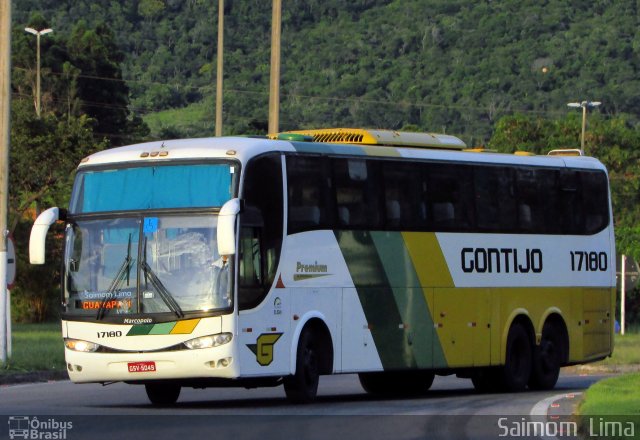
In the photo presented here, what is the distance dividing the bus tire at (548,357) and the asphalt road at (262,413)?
0.69 meters

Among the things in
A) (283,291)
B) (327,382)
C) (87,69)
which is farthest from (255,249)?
(87,69)

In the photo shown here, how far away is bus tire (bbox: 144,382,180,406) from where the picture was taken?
20.5 meters

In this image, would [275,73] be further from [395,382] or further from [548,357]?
[395,382]

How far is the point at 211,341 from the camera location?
61.2 ft

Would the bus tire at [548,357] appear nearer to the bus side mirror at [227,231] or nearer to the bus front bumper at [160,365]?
the bus front bumper at [160,365]

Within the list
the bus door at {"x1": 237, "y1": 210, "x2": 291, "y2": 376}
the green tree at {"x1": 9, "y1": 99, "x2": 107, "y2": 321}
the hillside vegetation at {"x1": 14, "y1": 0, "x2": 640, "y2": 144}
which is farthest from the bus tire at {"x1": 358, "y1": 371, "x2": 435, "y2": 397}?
the hillside vegetation at {"x1": 14, "y1": 0, "x2": 640, "y2": 144}

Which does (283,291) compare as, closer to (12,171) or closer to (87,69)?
(12,171)

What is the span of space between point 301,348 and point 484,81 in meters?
107

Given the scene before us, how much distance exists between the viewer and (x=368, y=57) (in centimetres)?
12862

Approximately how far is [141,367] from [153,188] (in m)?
2.28

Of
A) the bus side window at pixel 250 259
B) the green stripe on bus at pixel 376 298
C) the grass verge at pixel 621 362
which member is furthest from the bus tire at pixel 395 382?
the grass verge at pixel 621 362

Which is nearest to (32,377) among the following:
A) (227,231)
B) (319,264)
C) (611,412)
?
(319,264)

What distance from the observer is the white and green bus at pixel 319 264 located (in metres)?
18.8

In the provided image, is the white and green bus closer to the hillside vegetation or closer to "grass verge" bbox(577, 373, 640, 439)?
"grass verge" bbox(577, 373, 640, 439)
